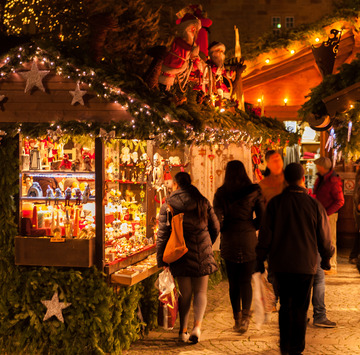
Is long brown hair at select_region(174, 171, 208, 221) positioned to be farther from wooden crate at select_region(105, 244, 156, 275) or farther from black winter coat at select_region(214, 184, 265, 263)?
wooden crate at select_region(105, 244, 156, 275)

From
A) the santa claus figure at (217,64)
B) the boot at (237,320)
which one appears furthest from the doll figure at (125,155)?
the boot at (237,320)

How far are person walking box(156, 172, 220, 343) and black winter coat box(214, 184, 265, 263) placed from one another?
0.19 metres

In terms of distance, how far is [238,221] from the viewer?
243 inches

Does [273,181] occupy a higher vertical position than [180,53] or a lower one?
lower

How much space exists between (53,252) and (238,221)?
1.93 metres

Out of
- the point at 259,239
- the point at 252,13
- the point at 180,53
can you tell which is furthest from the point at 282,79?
the point at 252,13

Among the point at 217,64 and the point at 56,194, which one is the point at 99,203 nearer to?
the point at 56,194

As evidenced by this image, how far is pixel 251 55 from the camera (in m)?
13.6

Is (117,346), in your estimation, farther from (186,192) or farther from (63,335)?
(186,192)

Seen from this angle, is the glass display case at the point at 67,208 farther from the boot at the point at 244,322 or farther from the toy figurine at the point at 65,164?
the boot at the point at 244,322

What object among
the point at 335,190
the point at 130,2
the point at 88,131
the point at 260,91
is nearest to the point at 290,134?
the point at 260,91

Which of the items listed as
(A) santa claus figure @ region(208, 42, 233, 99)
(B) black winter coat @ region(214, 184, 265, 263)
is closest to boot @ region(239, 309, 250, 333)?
(B) black winter coat @ region(214, 184, 265, 263)

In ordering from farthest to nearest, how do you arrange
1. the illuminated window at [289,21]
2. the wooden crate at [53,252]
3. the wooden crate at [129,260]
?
the illuminated window at [289,21]
the wooden crate at [129,260]
the wooden crate at [53,252]

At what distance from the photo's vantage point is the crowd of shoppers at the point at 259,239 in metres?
5.04
